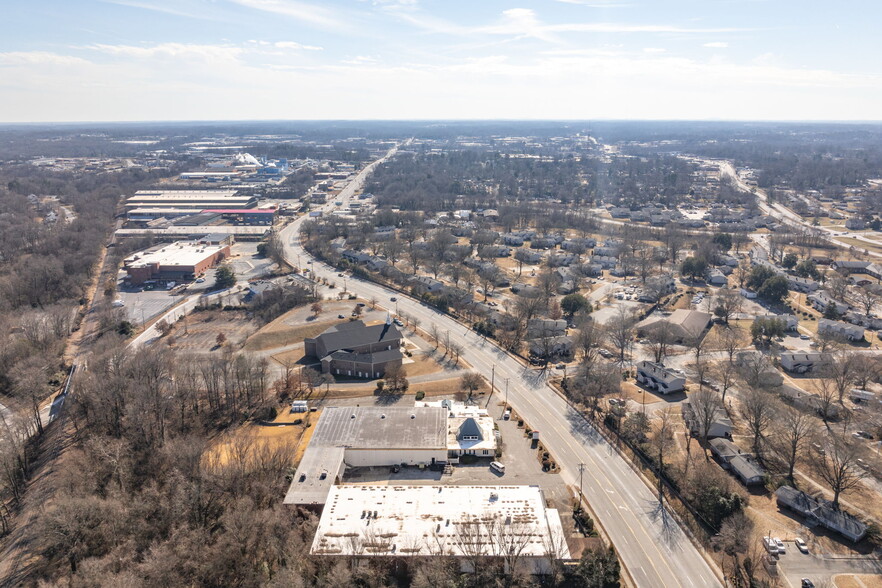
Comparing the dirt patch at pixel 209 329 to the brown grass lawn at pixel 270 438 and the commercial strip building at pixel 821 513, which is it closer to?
the brown grass lawn at pixel 270 438

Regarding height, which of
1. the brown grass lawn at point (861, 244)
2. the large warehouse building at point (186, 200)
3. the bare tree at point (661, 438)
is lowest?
the bare tree at point (661, 438)

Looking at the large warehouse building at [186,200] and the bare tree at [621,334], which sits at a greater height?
the large warehouse building at [186,200]

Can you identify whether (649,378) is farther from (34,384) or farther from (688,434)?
(34,384)

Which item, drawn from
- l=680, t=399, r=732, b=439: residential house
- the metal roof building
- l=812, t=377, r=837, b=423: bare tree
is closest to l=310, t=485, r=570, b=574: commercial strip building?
the metal roof building

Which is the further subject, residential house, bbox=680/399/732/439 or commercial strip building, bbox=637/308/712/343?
commercial strip building, bbox=637/308/712/343

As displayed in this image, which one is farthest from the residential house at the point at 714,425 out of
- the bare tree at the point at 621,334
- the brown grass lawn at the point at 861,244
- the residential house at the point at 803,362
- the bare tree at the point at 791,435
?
the brown grass lawn at the point at 861,244

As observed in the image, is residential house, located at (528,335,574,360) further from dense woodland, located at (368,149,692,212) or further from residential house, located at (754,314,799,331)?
dense woodland, located at (368,149,692,212)

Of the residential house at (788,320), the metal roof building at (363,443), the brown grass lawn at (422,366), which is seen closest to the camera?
the metal roof building at (363,443)
